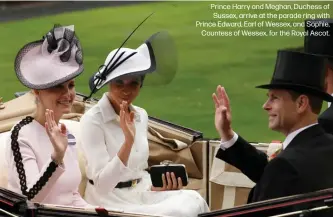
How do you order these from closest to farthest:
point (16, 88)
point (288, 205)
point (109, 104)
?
point (288, 205), point (109, 104), point (16, 88)

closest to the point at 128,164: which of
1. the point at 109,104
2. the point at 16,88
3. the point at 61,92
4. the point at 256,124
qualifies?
the point at 109,104

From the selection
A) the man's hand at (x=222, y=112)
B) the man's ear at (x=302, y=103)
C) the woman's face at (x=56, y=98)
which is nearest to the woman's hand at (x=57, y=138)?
the woman's face at (x=56, y=98)

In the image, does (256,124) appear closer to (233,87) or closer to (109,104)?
(233,87)

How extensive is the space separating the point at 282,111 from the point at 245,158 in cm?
46

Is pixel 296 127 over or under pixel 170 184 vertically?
over

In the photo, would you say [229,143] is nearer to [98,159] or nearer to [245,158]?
[245,158]

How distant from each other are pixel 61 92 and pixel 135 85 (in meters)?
0.48

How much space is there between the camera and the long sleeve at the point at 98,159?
373cm

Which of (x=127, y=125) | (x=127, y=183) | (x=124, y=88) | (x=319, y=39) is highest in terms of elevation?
(x=319, y=39)

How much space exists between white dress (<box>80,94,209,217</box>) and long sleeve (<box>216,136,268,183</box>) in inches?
12.3

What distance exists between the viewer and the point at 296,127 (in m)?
3.20

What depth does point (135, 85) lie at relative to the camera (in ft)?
12.9

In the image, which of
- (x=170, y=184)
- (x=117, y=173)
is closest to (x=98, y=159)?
(x=117, y=173)

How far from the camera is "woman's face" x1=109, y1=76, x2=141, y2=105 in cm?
390
